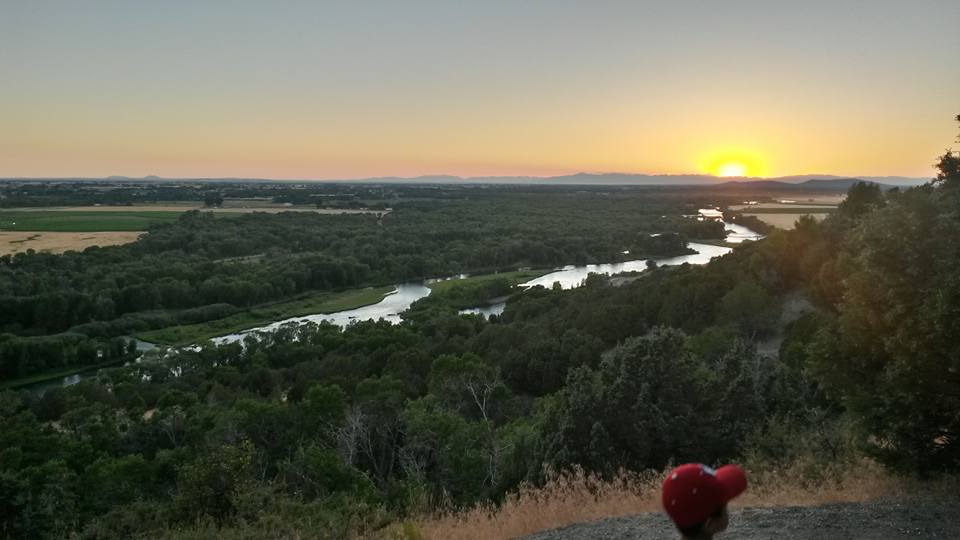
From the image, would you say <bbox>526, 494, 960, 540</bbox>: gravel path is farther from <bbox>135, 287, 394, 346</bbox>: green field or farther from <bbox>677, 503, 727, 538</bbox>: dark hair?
<bbox>135, 287, 394, 346</bbox>: green field

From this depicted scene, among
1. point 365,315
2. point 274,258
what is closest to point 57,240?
point 274,258

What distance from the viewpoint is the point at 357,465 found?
1709cm

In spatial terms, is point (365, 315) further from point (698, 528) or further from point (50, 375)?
point (698, 528)

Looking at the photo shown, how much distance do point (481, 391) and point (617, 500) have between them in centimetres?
1464

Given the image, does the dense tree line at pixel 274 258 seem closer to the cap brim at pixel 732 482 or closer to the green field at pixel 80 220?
the green field at pixel 80 220

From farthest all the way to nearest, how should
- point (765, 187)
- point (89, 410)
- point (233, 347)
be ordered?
point (765, 187), point (233, 347), point (89, 410)

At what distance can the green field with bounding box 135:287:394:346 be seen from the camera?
4531cm

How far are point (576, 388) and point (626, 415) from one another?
1.20 metres

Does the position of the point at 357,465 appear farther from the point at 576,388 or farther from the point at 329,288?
the point at 329,288

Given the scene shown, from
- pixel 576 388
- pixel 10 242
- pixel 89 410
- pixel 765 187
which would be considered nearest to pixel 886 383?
pixel 576 388

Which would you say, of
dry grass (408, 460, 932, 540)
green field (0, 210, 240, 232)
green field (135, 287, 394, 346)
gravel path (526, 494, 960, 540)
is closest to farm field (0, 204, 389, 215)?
green field (0, 210, 240, 232)

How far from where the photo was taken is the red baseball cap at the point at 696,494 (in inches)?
102

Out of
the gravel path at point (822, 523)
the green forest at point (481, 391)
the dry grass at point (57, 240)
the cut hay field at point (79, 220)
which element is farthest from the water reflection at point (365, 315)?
the cut hay field at point (79, 220)

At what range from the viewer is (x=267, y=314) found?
52.2 m
